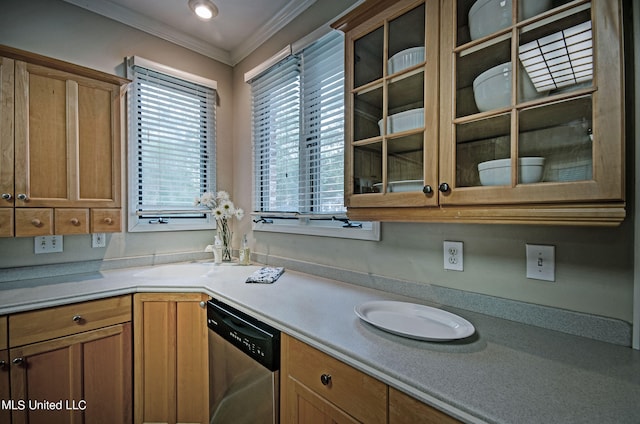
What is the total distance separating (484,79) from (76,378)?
2275mm

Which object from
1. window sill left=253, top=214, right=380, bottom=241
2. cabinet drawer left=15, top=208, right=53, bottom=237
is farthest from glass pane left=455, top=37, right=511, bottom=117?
cabinet drawer left=15, top=208, right=53, bottom=237

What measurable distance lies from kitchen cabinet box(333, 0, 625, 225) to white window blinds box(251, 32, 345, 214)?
1.51 ft

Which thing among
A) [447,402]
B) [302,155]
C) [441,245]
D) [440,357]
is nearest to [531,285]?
[441,245]

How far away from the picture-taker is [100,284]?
65.9 inches

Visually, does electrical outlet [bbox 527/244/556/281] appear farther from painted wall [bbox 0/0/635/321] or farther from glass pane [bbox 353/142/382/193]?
glass pane [bbox 353/142/382/193]

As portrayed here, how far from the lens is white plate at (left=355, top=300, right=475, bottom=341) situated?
1017mm

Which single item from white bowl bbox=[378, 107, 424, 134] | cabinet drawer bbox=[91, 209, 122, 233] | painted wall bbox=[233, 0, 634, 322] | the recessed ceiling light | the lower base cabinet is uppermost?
the recessed ceiling light

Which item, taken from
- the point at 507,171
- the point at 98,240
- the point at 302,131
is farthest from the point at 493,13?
the point at 98,240

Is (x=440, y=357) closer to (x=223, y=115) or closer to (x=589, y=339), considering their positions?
(x=589, y=339)

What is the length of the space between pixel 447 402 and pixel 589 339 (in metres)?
0.64

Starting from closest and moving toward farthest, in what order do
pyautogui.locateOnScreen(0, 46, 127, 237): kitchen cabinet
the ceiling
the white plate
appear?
the white plate → pyautogui.locateOnScreen(0, 46, 127, 237): kitchen cabinet → the ceiling

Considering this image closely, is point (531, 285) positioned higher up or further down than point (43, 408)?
higher up

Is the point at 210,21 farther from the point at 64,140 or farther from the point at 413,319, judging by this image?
the point at 413,319

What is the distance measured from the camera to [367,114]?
4.34 feet
